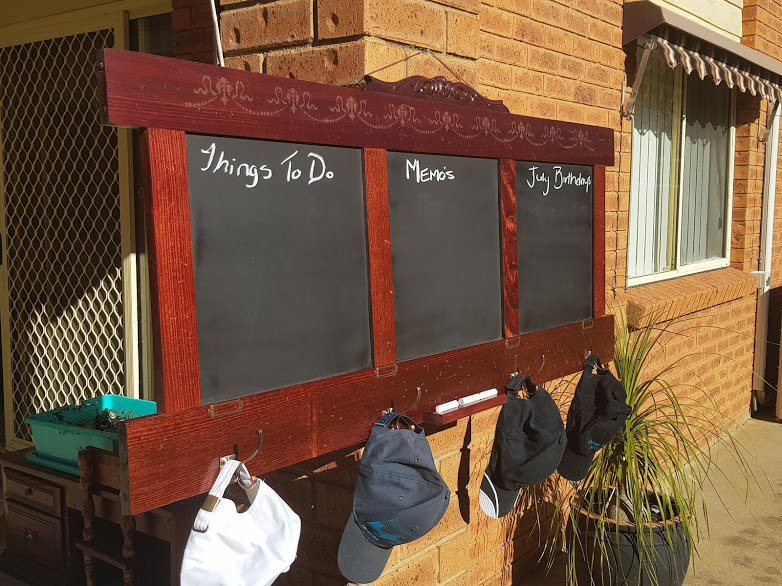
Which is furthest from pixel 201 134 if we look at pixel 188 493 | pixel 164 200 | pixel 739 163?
pixel 739 163

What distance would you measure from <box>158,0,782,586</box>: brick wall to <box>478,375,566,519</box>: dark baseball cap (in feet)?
1.14

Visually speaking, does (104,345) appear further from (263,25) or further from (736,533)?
(736,533)

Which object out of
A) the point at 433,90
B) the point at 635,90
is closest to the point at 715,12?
the point at 635,90

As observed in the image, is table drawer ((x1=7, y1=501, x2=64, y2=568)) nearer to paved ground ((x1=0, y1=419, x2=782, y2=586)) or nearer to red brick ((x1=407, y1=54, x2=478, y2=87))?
paved ground ((x1=0, y1=419, x2=782, y2=586))

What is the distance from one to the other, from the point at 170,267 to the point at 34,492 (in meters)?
2.07

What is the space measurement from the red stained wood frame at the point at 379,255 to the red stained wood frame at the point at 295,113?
0.07 m

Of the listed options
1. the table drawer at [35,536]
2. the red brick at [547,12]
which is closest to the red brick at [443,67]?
the red brick at [547,12]

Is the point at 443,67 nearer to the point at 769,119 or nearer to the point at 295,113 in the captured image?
the point at 295,113

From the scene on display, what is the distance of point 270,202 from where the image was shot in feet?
5.72

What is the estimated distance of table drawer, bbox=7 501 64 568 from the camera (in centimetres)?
318

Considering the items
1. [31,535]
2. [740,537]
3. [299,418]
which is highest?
[299,418]

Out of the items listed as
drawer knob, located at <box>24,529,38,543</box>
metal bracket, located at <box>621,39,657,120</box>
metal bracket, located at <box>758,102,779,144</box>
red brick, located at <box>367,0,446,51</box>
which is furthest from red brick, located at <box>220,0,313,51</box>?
metal bracket, located at <box>758,102,779,144</box>

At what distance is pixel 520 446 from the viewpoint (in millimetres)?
2391

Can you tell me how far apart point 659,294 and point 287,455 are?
3.47m
